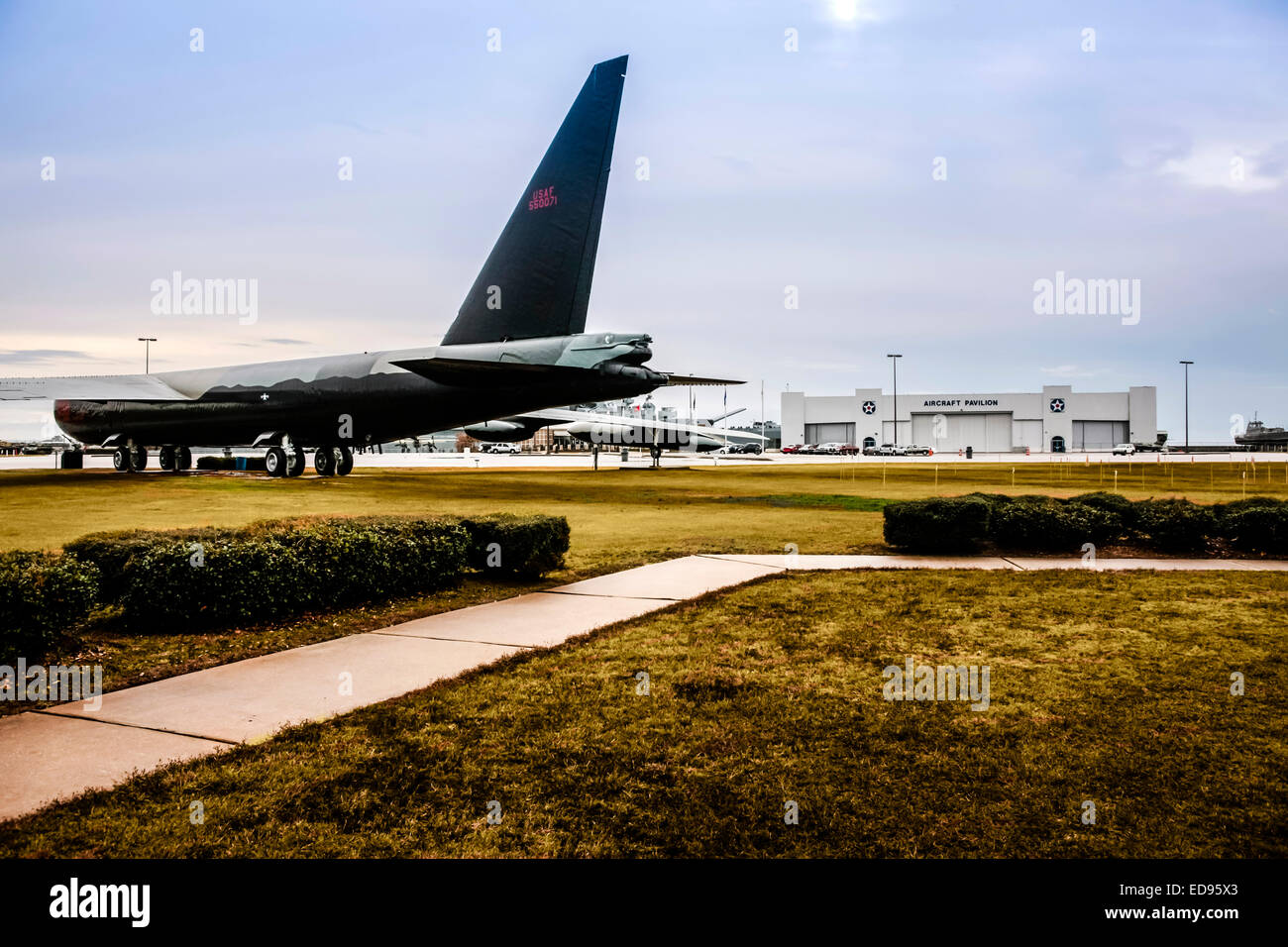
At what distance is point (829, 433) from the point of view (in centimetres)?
11988

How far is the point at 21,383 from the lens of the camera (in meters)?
28.0

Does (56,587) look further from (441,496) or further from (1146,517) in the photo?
(441,496)

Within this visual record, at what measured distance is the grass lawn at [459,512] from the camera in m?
7.66

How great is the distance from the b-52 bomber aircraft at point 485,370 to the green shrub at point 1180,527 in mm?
11416

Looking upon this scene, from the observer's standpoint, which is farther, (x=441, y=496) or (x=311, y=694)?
(x=441, y=496)

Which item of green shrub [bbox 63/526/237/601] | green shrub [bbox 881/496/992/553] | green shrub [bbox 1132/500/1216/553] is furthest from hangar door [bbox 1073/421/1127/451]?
green shrub [bbox 63/526/237/601]

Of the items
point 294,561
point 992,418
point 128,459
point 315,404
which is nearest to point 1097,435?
point 992,418

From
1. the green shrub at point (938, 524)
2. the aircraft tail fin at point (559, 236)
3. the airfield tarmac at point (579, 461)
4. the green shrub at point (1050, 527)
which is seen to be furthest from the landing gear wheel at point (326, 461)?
the green shrub at point (1050, 527)

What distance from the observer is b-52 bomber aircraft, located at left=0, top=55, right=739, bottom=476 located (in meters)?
19.9

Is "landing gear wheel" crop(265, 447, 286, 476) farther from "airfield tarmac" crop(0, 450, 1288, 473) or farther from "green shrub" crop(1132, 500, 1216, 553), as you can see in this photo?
"green shrub" crop(1132, 500, 1216, 553)

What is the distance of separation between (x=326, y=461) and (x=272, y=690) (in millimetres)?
26826

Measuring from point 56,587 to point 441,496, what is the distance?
17697 mm

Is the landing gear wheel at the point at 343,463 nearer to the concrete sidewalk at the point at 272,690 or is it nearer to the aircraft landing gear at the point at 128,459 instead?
the aircraft landing gear at the point at 128,459
